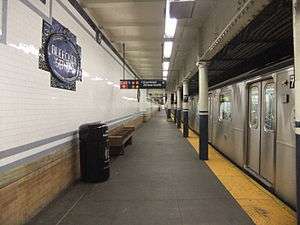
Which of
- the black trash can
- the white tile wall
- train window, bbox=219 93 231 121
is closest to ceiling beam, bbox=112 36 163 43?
train window, bbox=219 93 231 121

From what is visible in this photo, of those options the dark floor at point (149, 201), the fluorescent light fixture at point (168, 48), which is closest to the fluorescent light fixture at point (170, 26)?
the fluorescent light fixture at point (168, 48)

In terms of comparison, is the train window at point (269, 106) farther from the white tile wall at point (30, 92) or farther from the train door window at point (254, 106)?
the white tile wall at point (30, 92)

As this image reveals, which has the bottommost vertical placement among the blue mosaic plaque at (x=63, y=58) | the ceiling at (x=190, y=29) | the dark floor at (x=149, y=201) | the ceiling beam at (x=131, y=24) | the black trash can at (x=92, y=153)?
the dark floor at (x=149, y=201)

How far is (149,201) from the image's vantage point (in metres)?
4.52

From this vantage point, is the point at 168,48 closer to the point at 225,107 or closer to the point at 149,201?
the point at 225,107

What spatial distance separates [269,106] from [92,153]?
10.5 ft

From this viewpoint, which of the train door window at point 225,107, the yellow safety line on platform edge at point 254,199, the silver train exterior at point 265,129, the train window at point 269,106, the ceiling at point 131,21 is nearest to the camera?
the yellow safety line on platform edge at point 254,199

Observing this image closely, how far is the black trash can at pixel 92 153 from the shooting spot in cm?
558

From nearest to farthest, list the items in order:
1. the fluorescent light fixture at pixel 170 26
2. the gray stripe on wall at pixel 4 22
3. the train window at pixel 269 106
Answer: the gray stripe on wall at pixel 4 22
the train window at pixel 269 106
the fluorescent light fixture at pixel 170 26

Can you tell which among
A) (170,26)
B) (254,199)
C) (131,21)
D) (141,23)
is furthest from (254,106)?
(131,21)

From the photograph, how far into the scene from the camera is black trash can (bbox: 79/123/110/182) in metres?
5.58

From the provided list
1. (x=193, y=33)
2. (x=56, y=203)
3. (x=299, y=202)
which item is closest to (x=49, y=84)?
(x=56, y=203)

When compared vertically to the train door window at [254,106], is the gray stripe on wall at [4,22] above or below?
above

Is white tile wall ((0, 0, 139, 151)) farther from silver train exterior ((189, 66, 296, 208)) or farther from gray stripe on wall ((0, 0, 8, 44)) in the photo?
silver train exterior ((189, 66, 296, 208))
